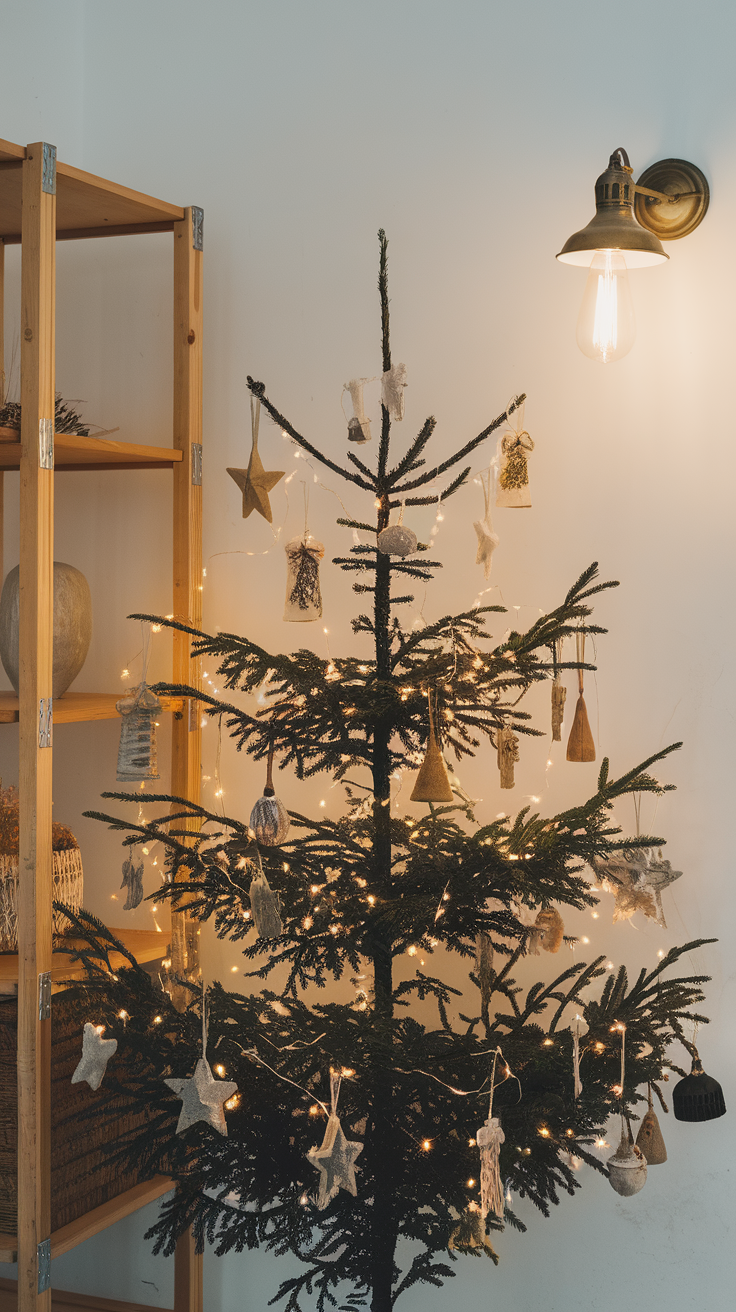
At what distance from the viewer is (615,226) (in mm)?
1659

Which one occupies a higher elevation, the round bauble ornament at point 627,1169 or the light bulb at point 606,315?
the light bulb at point 606,315

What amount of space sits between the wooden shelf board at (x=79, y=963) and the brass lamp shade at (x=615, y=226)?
1.30 m

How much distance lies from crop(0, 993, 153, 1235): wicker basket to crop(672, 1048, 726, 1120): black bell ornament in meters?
0.87

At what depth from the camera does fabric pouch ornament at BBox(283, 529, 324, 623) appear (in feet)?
5.63

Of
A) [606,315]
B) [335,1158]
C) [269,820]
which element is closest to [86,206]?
[606,315]

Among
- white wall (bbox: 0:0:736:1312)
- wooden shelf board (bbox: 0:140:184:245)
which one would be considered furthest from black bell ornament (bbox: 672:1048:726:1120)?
wooden shelf board (bbox: 0:140:184:245)

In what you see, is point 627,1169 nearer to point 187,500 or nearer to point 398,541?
point 398,541

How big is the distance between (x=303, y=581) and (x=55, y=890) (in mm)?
714

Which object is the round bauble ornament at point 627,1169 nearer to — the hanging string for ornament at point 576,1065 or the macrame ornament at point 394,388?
the hanging string for ornament at point 576,1065

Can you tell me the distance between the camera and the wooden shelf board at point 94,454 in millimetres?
1873

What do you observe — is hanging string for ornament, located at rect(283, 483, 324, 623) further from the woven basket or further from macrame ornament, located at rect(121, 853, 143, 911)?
the woven basket

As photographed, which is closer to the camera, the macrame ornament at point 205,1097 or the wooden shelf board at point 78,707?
the macrame ornament at point 205,1097

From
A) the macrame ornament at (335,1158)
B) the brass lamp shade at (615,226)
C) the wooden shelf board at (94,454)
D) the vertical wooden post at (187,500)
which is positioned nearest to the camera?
the macrame ornament at (335,1158)

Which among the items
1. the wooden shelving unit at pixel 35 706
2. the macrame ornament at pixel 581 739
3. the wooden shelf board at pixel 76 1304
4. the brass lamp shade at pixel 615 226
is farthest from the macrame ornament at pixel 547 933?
the wooden shelf board at pixel 76 1304
